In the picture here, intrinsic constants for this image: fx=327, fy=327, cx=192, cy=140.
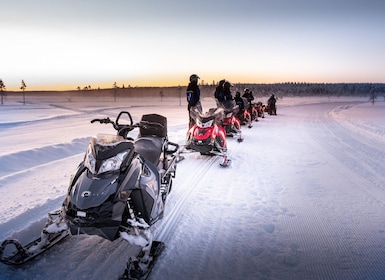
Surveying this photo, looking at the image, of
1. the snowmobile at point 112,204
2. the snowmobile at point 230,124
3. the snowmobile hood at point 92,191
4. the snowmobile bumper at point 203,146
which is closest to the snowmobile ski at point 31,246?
the snowmobile at point 112,204

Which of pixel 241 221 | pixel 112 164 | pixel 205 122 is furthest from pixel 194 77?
pixel 112 164

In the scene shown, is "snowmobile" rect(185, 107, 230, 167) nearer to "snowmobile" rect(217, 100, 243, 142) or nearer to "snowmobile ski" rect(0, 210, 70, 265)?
"snowmobile" rect(217, 100, 243, 142)

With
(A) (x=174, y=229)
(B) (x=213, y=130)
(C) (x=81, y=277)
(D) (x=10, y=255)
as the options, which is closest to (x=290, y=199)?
(A) (x=174, y=229)

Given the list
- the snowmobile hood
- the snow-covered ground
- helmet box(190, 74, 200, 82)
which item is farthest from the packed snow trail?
helmet box(190, 74, 200, 82)

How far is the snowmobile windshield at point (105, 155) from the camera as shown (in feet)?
10.2

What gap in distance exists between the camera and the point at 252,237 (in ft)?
13.5

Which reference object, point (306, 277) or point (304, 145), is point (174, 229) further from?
point (304, 145)

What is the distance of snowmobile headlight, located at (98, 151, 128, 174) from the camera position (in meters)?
3.10

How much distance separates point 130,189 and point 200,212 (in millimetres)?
1844

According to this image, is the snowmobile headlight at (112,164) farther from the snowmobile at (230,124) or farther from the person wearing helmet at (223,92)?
the person wearing helmet at (223,92)

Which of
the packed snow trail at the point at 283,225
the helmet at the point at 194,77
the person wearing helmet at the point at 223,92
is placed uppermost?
the helmet at the point at 194,77

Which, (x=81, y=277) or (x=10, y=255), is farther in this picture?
(x=10, y=255)

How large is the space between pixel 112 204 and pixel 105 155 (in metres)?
0.47

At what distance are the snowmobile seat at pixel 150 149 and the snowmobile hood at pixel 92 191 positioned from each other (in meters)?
1.14
